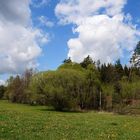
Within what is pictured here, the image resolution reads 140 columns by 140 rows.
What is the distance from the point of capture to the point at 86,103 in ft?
328

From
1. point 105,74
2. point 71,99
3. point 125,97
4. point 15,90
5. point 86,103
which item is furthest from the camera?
point 15,90

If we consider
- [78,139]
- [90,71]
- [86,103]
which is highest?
[90,71]

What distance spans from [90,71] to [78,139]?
85.1 m

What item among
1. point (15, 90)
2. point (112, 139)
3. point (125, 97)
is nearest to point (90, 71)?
point (125, 97)

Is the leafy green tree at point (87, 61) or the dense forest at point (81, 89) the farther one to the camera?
the leafy green tree at point (87, 61)

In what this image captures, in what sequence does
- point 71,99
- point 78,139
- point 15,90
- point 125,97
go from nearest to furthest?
point 78,139, point 71,99, point 125,97, point 15,90

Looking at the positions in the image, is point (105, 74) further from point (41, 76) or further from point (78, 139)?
point (78, 139)

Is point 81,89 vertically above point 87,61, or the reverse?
point 87,61

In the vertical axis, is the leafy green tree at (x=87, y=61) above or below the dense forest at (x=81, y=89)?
above

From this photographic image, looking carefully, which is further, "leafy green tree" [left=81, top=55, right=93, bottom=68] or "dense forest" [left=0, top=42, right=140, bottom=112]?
"leafy green tree" [left=81, top=55, right=93, bottom=68]

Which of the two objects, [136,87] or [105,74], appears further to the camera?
[105,74]

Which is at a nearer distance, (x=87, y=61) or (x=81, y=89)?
(x=81, y=89)

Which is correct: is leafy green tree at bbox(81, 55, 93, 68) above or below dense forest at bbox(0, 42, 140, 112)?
above

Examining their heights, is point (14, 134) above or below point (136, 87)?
below
